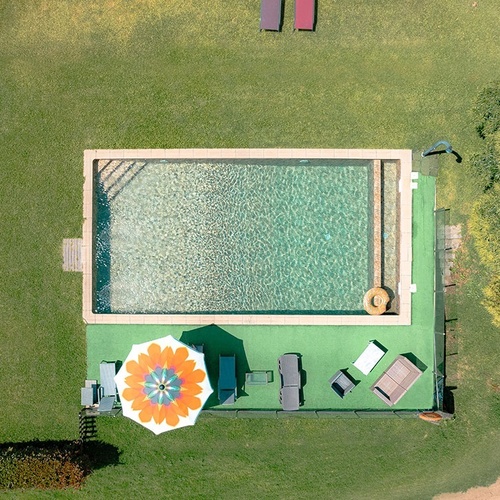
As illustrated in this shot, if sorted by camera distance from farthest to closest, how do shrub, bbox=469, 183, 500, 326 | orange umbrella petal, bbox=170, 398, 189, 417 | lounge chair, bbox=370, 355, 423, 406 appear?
lounge chair, bbox=370, 355, 423, 406 < shrub, bbox=469, 183, 500, 326 < orange umbrella petal, bbox=170, 398, 189, 417

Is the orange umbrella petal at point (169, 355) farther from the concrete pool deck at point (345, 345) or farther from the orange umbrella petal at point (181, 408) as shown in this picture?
the concrete pool deck at point (345, 345)

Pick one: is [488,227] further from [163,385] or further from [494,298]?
[163,385]

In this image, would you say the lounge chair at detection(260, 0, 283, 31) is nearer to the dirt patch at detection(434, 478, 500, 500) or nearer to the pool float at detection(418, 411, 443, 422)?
the pool float at detection(418, 411, 443, 422)

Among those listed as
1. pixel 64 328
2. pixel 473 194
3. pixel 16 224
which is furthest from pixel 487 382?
pixel 16 224

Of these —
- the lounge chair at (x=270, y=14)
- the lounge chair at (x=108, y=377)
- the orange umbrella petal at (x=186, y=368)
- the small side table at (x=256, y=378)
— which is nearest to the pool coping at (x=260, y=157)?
the lounge chair at (x=108, y=377)

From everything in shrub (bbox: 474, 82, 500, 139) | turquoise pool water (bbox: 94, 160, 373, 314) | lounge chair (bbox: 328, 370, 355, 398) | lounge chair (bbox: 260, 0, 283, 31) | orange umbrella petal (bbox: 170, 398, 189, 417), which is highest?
lounge chair (bbox: 260, 0, 283, 31)

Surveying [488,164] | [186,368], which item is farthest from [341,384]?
[488,164]

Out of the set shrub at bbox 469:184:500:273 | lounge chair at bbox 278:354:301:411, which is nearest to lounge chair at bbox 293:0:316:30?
shrub at bbox 469:184:500:273
